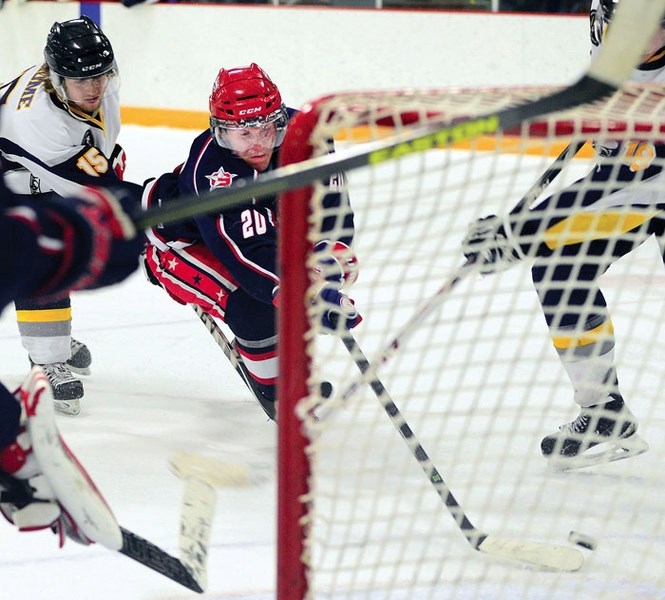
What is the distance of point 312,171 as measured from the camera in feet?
4.70

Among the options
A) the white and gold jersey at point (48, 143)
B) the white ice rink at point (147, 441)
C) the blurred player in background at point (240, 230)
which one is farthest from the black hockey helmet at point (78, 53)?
the white ice rink at point (147, 441)

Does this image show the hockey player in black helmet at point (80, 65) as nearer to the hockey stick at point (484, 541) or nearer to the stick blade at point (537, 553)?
the hockey stick at point (484, 541)

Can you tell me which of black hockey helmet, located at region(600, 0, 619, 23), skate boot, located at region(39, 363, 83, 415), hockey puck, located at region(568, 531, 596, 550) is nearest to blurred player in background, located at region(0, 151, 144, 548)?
hockey puck, located at region(568, 531, 596, 550)

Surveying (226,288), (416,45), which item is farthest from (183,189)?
(416,45)

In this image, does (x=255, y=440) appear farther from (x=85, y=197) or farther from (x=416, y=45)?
(x=416, y=45)

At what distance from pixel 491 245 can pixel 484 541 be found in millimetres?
579

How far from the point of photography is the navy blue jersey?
8.30 ft

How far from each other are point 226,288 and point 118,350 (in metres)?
0.84

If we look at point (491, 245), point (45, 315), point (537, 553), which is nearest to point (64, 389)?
point (45, 315)

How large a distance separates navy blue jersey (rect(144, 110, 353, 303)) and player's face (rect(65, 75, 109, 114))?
362 mm

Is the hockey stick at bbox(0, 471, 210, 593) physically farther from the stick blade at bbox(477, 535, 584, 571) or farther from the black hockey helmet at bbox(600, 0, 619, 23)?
the black hockey helmet at bbox(600, 0, 619, 23)

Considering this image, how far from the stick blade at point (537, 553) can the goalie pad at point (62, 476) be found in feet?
2.35

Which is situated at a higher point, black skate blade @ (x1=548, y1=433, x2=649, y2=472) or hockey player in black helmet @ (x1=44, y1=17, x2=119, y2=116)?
hockey player in black helmet @ (x1=44, y1=17, x2=119, y2=116)

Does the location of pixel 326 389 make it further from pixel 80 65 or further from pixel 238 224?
pixel 80 65
